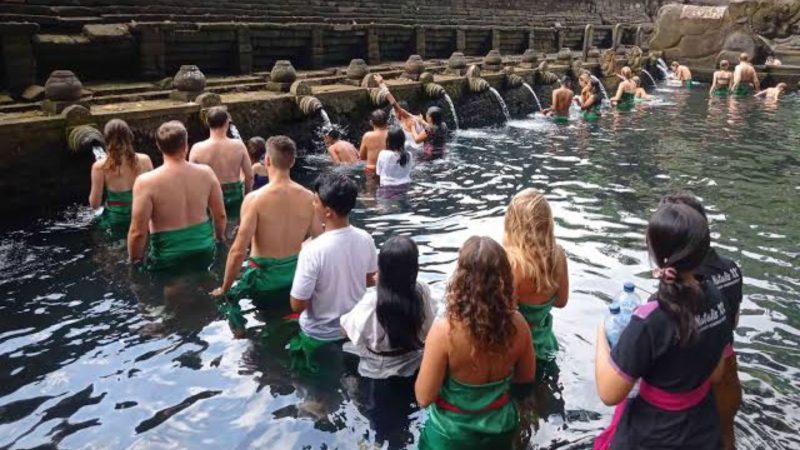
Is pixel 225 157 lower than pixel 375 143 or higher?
higher

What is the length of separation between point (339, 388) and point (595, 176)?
7.52 metres

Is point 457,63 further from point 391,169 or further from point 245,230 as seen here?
point 245,230

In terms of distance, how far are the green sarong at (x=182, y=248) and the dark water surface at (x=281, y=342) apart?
0.58 ft

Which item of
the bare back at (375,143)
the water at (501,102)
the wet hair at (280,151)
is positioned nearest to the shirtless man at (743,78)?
the water at (501,102)

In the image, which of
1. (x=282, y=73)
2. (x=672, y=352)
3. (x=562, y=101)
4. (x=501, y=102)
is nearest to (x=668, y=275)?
(x=672, y=352)

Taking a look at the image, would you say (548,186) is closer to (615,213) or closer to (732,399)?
(615,213)

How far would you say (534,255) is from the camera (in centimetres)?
367

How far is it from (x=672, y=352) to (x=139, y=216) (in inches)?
178

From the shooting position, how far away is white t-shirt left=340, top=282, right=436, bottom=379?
11.8ft

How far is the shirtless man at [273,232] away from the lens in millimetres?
4844

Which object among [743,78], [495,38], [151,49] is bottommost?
[743,78]

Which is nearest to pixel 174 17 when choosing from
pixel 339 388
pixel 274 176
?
pixel 274 176

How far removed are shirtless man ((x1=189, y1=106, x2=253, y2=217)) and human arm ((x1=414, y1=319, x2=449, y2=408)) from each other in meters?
4.92

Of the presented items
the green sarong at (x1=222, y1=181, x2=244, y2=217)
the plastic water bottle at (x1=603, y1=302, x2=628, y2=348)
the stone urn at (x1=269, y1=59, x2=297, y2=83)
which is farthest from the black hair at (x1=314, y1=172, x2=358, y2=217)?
the stone urn at (x1=269, y1=59, x2=297, y2=83)
